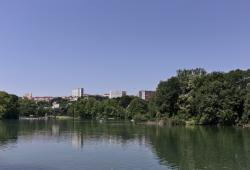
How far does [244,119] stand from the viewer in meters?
86.3

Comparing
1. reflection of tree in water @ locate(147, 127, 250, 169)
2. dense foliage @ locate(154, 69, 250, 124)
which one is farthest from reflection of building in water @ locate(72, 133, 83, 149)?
dense foliage @ locate(154, 69, 250, 124)

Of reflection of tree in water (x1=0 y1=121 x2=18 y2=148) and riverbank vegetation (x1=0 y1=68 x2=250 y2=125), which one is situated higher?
riverbank vegetation (x1=0 y1=68 x2=250 y2=125)

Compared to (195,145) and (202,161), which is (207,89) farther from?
(202,161)

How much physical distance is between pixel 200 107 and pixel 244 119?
1009cm

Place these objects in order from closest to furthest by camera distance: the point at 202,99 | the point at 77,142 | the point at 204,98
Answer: the point at 77,142 → the point at 204,98 → the point at 202,99

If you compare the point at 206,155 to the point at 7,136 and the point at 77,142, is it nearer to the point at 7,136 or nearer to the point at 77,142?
the point at 77,142

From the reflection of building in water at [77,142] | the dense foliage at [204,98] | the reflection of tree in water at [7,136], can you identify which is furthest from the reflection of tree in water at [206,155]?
the dense foliage at [204,98]

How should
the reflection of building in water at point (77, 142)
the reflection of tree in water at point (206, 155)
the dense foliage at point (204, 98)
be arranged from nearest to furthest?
the reflection of tree in water at point (206, 155), the reflection of building in water at point (77, 142), the dense foliage at point (204, 98)

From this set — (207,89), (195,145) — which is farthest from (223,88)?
(195,145)

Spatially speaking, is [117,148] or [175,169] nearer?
[175,169]

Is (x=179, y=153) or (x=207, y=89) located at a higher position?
(x=207, y=89)

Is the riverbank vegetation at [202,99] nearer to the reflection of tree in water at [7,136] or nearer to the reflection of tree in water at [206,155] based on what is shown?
the reflection of tree in water at [7,136]

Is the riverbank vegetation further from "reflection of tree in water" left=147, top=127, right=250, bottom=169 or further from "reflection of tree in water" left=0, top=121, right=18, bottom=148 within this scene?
"reflection of tree in water" left=147, top=127, right=250, bottom=169

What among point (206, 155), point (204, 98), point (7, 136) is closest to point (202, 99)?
point (204, 98)
